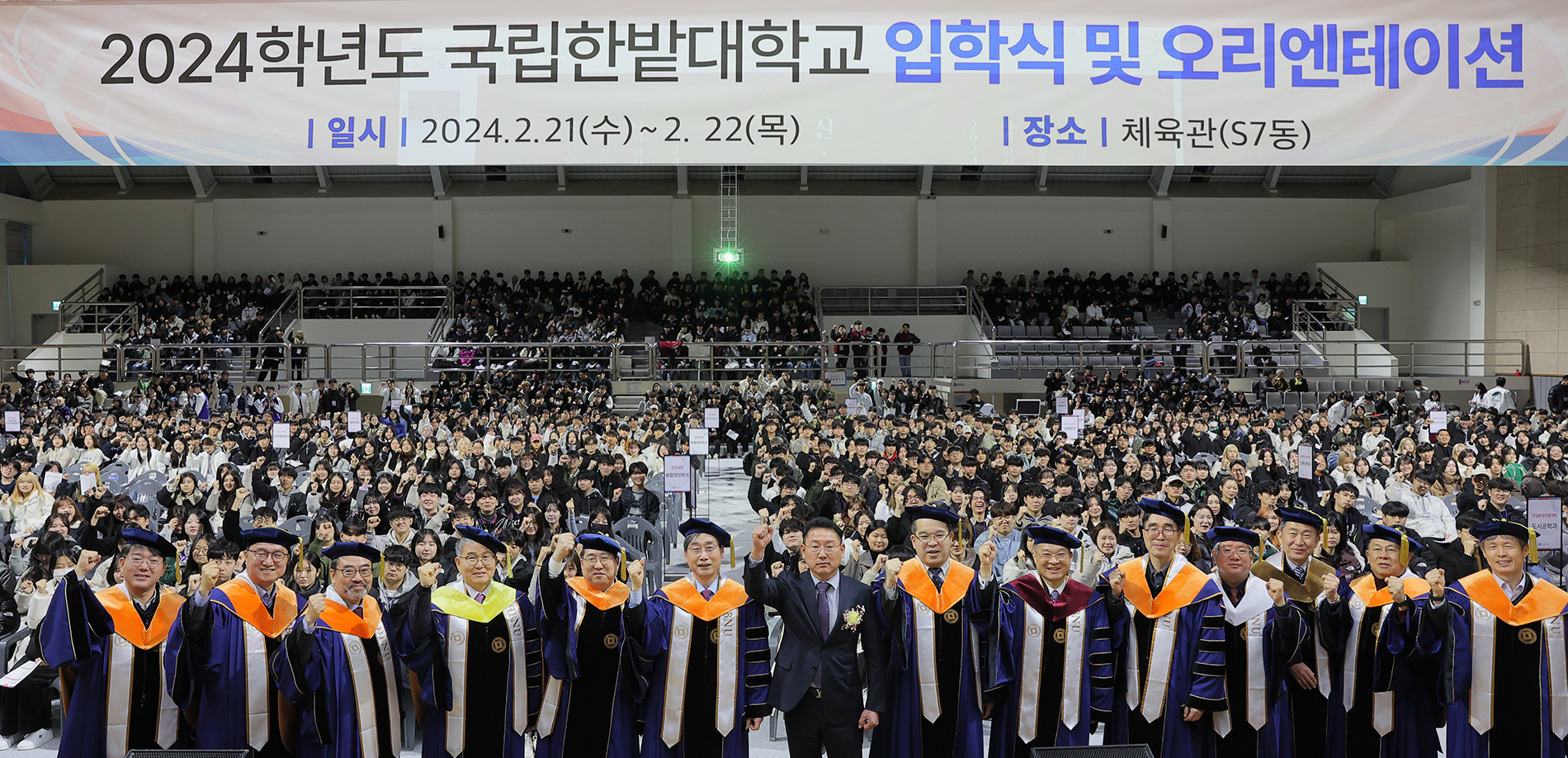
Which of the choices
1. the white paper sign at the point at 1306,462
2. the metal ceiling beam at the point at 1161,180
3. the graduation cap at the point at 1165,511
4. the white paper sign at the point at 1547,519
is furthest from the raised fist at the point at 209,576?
the metal ceiling beam at the point at 1161,180

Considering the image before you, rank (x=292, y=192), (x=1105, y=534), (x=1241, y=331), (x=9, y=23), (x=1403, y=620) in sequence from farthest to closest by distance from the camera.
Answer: (x=292, y=192) < (x=1241, y=331) < (x=9, y=23) < (x=1105, y=534) < (x=1403, y=620)

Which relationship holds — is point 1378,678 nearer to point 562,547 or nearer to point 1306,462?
point 562,547

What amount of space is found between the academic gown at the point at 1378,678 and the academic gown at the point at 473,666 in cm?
386

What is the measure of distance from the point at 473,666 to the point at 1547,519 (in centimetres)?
675

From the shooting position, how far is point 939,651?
516cm

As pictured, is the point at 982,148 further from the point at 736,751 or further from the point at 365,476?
the point at 365,476

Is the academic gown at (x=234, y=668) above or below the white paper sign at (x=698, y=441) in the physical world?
below

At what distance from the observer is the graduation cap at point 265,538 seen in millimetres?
4930

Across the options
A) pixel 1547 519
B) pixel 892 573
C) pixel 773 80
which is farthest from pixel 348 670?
pixel 1547 519

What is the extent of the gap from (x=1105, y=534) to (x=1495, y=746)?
2.20 meters

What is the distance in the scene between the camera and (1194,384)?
73.6 feet

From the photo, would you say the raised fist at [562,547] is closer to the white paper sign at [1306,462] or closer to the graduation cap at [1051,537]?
the graduation cap at [1051,537]

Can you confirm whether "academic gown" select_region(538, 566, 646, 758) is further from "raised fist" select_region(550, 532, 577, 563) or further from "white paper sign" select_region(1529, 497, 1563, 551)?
"white paper sign" select_region(1529, 497, 1563, 551)

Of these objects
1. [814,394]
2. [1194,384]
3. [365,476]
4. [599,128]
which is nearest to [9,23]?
[599,128]
